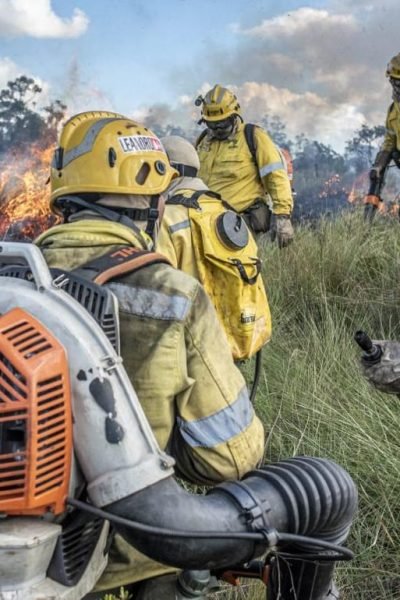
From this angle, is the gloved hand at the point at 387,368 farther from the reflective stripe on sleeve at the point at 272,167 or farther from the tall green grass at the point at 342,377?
the reflective stripe on sleeve at the point at 272,167

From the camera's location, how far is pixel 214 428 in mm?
1768

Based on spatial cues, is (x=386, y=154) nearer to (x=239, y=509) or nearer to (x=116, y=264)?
(x=116, y=264)

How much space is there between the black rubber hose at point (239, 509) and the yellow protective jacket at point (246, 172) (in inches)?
200

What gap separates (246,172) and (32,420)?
5645 mm

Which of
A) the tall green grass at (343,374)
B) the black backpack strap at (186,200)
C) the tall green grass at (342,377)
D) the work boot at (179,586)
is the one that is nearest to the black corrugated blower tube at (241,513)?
the work boot at (179,586)

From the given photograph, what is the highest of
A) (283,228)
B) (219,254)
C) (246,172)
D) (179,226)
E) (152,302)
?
(246,172)

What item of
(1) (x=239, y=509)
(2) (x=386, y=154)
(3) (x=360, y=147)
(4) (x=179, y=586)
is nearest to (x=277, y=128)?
(3) (x=360, y=147)

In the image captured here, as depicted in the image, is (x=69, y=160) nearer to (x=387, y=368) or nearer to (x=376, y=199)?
(x=387, y=368)

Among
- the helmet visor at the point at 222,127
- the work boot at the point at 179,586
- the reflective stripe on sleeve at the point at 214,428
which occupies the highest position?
the helmet visor at the point at 222,127

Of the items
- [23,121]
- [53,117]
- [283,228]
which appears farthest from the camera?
[53,117]

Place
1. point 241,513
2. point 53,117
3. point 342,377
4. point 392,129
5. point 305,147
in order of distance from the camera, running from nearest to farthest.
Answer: point 241,513, point 342,377, point 392,129, point 53,117, point 305,147

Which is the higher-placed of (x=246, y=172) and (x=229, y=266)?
(x=246, y=172)

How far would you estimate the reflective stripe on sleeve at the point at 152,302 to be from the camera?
172 cm

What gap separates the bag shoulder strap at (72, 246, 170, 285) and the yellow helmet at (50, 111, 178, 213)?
35 centimetres
